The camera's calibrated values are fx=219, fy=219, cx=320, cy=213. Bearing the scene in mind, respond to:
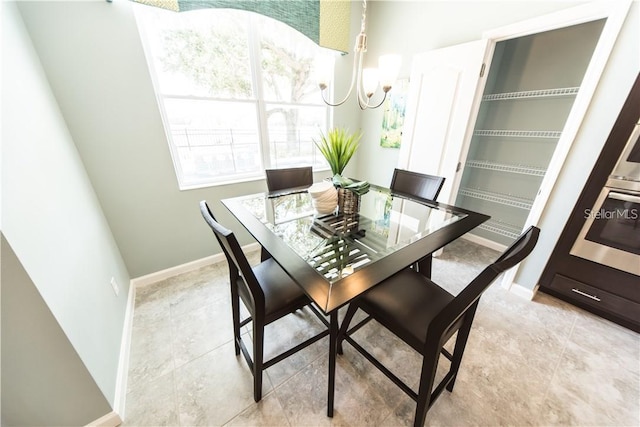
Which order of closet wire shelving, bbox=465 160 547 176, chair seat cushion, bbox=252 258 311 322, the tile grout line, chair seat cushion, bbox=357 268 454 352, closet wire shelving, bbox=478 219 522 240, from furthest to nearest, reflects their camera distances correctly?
closet wire shelving, bbox=478 219 522 240, closet wire shelving, bbox=465 160 547 176, the tile grout line, chair seat cushion, bbox=252 258 311 322, chair seat cushion, bbox=357 268 454 352

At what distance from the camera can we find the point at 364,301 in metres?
1.13

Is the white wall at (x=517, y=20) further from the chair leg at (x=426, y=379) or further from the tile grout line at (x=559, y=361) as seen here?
the chair leg at (x=426, y=379)

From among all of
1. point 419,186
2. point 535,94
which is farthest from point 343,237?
point 535,94

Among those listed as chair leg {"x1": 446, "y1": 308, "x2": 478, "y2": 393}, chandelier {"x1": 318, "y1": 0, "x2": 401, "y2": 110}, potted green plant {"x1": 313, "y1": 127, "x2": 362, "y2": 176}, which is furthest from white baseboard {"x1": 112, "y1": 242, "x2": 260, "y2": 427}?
chandelier {"x1": 318, "y1": 0, "x2": 401, "y2": 110}

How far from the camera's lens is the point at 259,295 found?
99 centimetres

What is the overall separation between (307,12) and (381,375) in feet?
10.3

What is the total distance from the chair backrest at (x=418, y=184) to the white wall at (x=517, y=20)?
879 mm

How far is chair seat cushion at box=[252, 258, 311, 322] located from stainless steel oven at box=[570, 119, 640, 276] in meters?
2.10

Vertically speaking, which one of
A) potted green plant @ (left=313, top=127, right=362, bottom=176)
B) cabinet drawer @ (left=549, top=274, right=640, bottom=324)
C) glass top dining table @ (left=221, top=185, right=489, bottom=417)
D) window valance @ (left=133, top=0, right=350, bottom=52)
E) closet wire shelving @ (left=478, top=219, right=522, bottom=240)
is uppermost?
window valance @ (left=133, top=0, right=350, bottom=52)

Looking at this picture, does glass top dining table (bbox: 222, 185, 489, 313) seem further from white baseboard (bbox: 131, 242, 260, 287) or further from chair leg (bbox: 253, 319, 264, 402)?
white baseboard (bbox: 131, 242, 260, 287)

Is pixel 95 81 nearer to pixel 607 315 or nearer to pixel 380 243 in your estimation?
pixel 380 243

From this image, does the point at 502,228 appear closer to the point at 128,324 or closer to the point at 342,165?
the point at 342,165

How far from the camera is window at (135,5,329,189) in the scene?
1.82 meters

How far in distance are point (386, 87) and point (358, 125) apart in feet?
6.71
